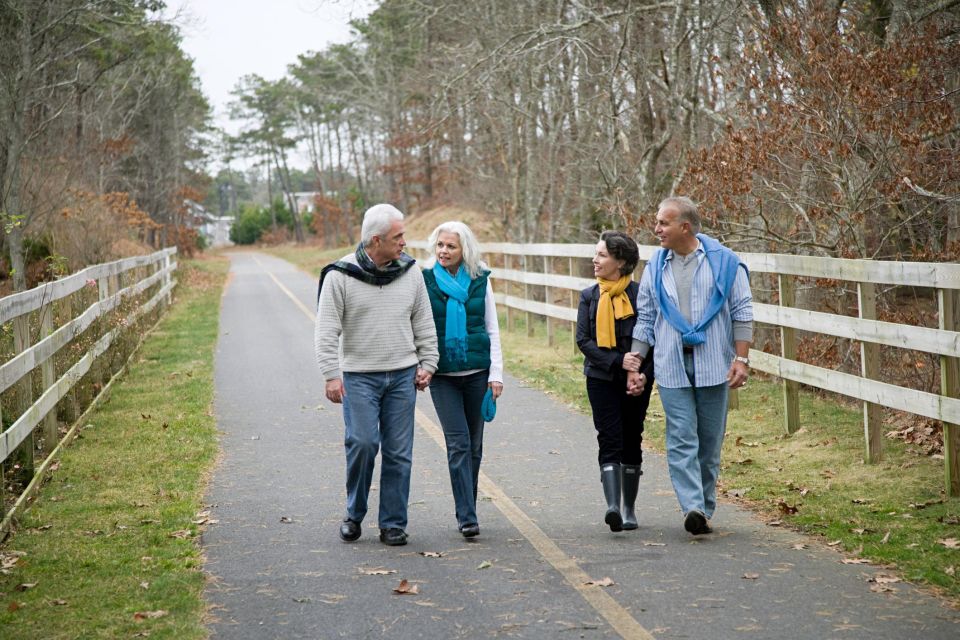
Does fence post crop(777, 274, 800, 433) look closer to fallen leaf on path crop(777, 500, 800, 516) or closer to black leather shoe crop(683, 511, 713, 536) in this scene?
fallen leaf on path crop(777, 500, 800, 516)

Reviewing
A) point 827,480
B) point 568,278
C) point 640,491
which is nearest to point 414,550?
point 640,491

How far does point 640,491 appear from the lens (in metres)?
8.13

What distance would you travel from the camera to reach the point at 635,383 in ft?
22.0

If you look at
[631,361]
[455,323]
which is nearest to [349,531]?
[455,323]

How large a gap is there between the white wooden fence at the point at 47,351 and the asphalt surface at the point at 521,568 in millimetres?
1366

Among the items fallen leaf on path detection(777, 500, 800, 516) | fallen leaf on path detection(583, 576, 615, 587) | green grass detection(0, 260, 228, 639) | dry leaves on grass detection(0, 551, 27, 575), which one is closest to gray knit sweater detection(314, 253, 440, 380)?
green grass detection(0, 260, 228, 639)

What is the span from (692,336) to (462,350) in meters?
1.34

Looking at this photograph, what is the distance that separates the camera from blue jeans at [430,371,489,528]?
22.2ft

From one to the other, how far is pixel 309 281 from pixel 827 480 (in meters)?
30.4

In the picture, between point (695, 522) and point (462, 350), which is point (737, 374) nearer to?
point (695, 522)

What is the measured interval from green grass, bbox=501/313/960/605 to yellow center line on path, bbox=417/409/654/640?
1545 mm

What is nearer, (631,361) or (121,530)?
(631,361)

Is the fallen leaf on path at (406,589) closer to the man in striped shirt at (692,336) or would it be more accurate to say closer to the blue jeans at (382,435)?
the blue jeans at (382,435)

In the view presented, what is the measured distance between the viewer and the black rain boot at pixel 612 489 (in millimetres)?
6699
